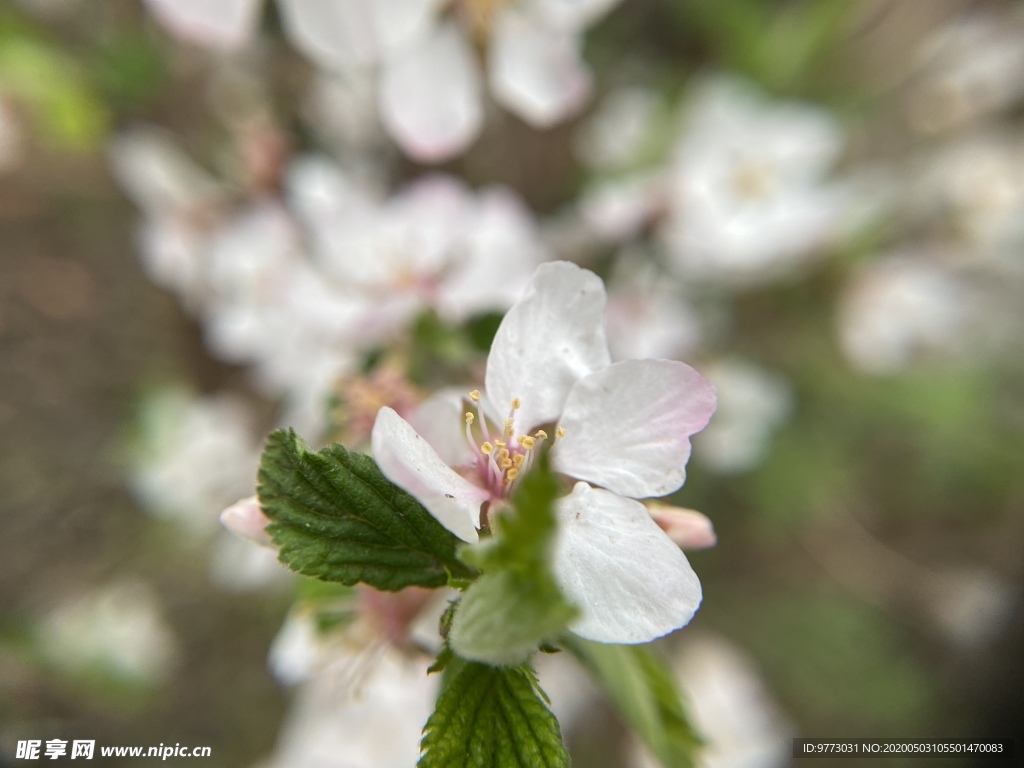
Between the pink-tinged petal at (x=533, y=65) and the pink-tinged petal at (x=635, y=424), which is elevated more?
the pink-tinged petal at (x=533, y=65)

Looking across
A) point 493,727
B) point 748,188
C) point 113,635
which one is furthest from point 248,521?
point 113,635

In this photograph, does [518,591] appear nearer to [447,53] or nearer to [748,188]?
[447,53]

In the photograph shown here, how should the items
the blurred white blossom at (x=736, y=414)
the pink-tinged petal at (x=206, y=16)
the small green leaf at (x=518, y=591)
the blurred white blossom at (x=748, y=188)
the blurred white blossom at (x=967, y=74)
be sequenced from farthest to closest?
the blurred white blossom at (x=967, y=74) → the blurred white blossom at (x=736, y=414) → the blurred white blossom at (x=748, y=188) → the pink-tinged petal at (x=206, y=16) → the small green leaf at (x=518, y=591)

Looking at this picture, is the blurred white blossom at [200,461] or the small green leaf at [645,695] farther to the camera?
the blurred white blossom at [200,461]

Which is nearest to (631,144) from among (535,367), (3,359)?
(535,367)

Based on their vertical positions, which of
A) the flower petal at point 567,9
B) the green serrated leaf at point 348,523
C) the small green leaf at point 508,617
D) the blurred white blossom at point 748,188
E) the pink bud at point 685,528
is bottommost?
the small green leaf at point 508,617

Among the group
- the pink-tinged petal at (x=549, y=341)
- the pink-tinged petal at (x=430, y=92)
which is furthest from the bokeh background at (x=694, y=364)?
the pink-tinged petal at (x=549, y=341)

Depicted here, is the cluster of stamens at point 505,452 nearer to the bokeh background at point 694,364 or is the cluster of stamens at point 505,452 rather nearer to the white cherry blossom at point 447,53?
the white cherry blossom at point 447,53

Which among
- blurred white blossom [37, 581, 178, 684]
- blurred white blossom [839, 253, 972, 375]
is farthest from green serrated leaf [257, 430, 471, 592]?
blurred white blossom [37, 581, 178, 684]
